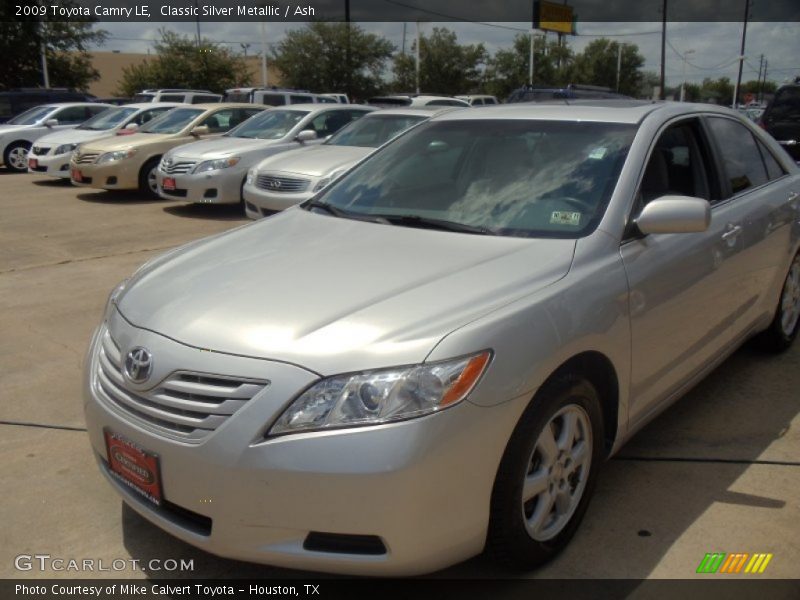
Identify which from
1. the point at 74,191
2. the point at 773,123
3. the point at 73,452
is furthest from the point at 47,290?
the point at 773,123

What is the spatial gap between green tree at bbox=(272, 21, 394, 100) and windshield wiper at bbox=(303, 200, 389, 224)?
4120 centimetres

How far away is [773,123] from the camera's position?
14.3 m

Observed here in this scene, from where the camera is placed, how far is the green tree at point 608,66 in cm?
6844

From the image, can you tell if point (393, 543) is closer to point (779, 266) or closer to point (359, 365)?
point (359, 365)

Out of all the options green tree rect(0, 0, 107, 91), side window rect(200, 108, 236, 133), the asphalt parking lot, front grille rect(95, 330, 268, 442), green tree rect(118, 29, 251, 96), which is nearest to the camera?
front grille rect(95, 330, 268, 442)

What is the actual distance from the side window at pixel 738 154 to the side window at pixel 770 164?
7 centimetres

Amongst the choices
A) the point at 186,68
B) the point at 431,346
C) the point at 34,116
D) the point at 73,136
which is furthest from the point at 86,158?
the point at 186,68

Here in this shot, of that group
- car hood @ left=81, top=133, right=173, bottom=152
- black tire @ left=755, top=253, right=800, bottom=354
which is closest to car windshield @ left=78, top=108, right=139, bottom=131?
car hood @ left=81, top=133, right=173, bottom=152

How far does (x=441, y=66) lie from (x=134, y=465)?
5102 centimetres

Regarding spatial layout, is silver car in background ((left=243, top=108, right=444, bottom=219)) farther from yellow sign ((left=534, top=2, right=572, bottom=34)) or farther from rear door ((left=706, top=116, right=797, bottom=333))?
yellow sign ((left=534, top=2, right=572, bottom=34))

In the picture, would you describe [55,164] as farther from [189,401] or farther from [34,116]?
[189,401]

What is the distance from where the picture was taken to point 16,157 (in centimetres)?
1670

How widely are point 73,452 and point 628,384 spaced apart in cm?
257

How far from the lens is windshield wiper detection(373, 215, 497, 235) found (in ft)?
10.7
